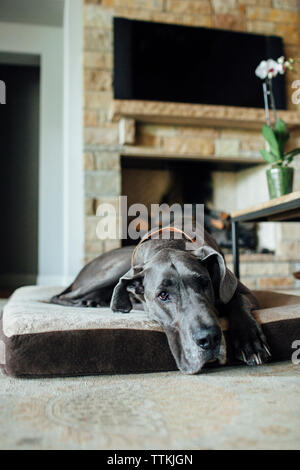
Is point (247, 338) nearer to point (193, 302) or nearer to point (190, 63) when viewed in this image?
point (193, 302)

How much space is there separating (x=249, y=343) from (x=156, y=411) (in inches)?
19.1

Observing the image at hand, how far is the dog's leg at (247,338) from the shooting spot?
4.10ft

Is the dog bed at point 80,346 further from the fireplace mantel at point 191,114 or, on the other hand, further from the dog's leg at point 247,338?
the fireplace mantel at point 191,114

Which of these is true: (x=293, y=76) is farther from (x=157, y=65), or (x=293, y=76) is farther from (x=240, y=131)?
(x=157, y=65)

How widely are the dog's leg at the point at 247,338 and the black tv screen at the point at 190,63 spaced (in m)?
2.67

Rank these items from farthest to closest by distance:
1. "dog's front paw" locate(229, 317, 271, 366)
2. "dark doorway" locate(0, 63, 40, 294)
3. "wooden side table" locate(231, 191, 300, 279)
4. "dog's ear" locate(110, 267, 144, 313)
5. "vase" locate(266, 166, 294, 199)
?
"dark doorway" locate(0, 63, 40, 294) < "vase" locate(266, 166, 294, 199) < "wooden side table" locate(231, 191, 300, 279) < "dog's ear" locate(110, 267, 144, 313) < "dog's front paw" locate(229, 317, 271, 366)

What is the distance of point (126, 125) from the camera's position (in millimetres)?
3492

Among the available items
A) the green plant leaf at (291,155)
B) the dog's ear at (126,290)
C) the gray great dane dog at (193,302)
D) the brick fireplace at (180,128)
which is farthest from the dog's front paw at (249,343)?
the brick fireplace at (180,128)

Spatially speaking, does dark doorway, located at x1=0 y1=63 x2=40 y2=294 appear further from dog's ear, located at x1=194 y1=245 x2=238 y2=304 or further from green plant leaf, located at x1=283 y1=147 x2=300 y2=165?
dog's ear, located at x1=194 y1=245 x2=238 y2=304

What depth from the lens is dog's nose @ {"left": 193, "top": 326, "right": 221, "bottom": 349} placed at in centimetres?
110

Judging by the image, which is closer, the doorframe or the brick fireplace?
the brick fireplace

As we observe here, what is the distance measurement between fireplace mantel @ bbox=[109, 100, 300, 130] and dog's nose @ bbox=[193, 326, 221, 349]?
105 inches

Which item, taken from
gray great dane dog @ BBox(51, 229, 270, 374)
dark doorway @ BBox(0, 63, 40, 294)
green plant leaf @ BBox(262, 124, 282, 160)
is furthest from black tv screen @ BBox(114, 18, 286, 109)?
gray great dane dog @ BBox(51, 229, 270, 374)

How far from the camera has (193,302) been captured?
3.97ft
